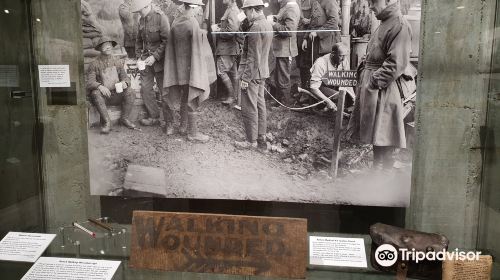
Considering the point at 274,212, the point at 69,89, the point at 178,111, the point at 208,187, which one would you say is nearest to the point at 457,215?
the point at 274,212

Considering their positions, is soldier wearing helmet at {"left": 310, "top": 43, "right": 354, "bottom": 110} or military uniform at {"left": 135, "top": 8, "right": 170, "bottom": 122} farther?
military uniform at {"left": 135, "top": 8, "right": 170, "bottom": 122}

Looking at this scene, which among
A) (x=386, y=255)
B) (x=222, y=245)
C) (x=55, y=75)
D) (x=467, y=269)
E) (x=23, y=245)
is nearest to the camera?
(x=467, y=269)

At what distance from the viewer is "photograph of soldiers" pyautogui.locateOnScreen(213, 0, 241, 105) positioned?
184 centimetres

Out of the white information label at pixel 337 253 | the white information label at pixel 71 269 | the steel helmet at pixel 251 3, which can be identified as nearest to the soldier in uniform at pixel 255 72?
the steel helmet at pixel 251 3

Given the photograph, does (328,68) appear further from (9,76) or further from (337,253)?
(9,76)

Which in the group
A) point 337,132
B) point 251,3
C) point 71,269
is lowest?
point 71,269

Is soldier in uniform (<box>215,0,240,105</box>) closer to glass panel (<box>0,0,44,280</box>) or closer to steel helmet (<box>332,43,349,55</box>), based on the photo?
steel helmet (<box>332,43,349,55</box>)

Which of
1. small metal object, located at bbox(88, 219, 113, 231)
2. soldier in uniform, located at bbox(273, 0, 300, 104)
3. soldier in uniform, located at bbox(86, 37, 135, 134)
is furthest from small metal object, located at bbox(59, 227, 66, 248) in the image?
soldier in uniform, located at bbox(273, 0, 300, 104)

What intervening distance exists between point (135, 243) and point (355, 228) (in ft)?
3.31

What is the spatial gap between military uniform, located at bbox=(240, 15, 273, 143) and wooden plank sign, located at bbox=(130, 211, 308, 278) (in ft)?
1.36

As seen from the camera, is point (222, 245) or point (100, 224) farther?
point (100, 224)

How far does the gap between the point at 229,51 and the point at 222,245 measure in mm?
869

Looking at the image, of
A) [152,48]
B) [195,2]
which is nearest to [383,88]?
[195,2]

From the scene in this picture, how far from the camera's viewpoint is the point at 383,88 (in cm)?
180
